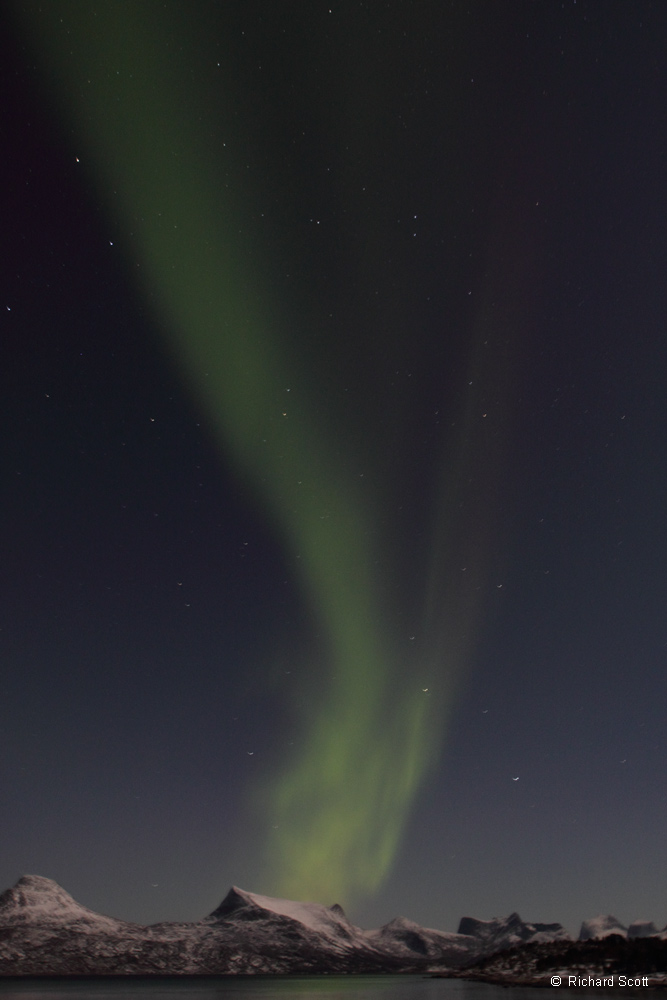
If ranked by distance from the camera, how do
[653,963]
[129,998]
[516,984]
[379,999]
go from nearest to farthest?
[379,999] < [653,963] < [516,984] < [129,998]

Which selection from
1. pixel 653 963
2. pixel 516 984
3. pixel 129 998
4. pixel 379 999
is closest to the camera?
pixel 379 999

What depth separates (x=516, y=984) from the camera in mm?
170000

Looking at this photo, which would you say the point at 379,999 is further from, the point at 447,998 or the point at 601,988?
the point at 601,988

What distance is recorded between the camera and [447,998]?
144 m

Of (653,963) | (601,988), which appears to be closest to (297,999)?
(601,988)

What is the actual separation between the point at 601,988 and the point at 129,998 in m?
131

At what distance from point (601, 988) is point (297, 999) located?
7362cm

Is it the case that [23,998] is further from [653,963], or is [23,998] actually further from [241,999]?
[653,963]

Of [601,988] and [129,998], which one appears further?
[129,998]

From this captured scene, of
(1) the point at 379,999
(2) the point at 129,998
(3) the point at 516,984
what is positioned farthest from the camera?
(2) the point at 129,998

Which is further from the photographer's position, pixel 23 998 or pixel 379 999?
pixel 23 998

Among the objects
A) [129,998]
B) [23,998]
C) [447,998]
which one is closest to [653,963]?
[447,998]

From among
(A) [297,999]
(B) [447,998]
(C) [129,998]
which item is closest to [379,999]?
(B) [447,998]

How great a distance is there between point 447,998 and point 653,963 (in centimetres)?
5243
